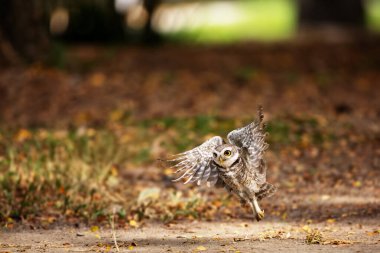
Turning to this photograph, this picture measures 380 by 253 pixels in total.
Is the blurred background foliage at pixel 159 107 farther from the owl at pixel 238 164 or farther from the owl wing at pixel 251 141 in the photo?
the owl wing at pixel 251 141

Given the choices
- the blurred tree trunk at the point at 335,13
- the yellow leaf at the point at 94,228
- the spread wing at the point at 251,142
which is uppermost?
the blurred tree trunk at the point at 335,13

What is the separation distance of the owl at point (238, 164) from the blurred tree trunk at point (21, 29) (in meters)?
7.96

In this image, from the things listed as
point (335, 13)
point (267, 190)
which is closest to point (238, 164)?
point (267, 190)

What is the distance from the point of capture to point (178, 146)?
37.4 feet

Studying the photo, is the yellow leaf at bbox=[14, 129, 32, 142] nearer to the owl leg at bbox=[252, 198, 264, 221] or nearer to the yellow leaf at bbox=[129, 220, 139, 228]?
the yellow leaf at bbox=[129, 220, 139, 228]

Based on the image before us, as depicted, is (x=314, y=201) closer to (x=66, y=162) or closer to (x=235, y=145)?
(x=235, y=145)

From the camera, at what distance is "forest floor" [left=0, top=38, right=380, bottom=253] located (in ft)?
25.5

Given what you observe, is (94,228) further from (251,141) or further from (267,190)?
(251,141)

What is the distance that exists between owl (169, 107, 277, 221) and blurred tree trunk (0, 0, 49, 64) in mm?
7957

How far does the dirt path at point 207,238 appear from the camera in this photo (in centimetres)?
688

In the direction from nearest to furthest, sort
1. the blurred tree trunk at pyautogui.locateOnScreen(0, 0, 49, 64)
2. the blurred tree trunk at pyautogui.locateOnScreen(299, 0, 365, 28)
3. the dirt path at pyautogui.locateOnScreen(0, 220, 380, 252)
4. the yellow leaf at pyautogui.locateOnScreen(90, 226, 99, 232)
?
1. the dirt path at pyautogui.locateOnScreen(0, 220, 380, 252)
2. the yellow leaf at pyautogui.locateOnScreen(90, 226, 99, 232)
3. the blurred tree trunk at pyautogui.locateOnScreen(0, 0, 49, 64)
4. the blurred tree trunk at pyautogui.locateOnScreen(299, 0, 365, 28)

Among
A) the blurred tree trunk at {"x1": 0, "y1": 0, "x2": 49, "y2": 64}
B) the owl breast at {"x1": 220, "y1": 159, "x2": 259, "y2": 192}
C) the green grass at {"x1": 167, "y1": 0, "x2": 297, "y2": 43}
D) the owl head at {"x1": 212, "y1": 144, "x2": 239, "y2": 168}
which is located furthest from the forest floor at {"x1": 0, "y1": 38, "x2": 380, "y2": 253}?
the green grass at {"x1": 167, "y1": 0, "x2": 297, "y2": 43}

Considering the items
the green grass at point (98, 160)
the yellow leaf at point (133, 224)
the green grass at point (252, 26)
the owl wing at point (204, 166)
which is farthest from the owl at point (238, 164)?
the green grass at point (252, 26)

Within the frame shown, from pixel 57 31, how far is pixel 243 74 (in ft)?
22.9
